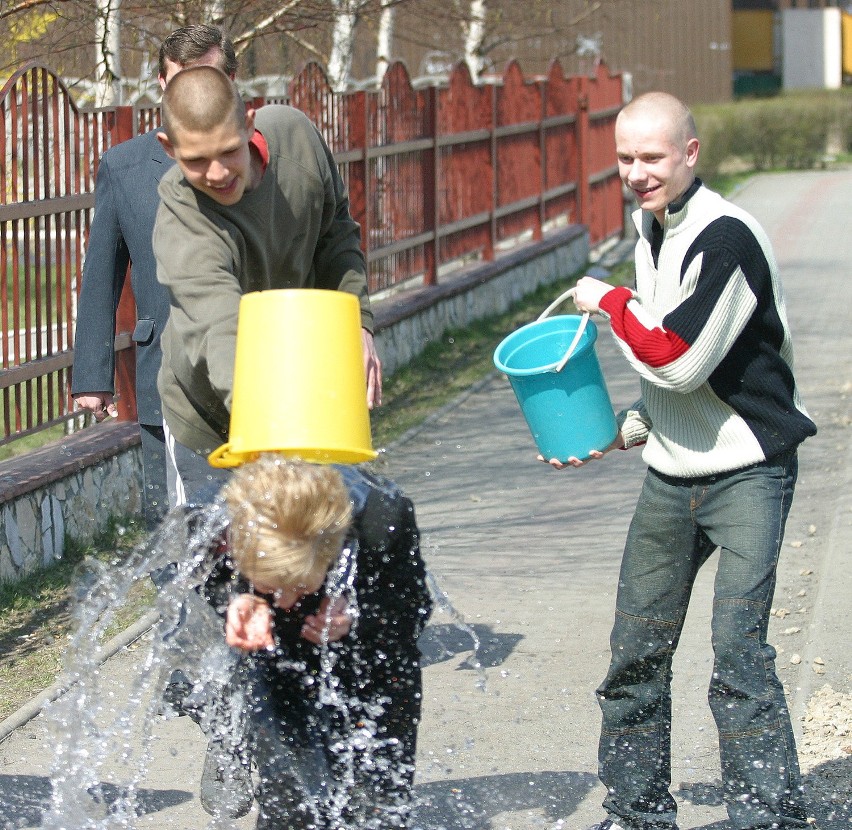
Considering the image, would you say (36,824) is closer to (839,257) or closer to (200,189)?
(200,189)

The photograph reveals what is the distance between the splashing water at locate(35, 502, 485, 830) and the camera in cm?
309

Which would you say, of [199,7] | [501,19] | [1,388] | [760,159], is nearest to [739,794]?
[1,388]

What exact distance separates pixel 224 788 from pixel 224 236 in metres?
1.56

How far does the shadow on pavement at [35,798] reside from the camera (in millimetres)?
3895

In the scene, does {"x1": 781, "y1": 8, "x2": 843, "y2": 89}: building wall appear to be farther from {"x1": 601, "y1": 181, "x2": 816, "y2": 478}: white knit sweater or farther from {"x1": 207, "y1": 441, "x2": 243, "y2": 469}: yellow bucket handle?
{"x1": 207, "y1": 441, "x2": 243, "y2": 469}: yellow bucket handle

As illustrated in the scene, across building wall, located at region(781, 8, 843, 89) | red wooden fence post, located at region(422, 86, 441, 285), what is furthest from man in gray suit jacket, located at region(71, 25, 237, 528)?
building wall, located at region(781, 8, 843, 89)

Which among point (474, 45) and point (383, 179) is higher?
point (474, 45)

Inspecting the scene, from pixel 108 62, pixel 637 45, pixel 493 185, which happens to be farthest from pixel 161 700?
pixel 637 45

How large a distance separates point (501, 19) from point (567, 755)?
509 inches

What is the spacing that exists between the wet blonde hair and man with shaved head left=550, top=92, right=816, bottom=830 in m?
1.04

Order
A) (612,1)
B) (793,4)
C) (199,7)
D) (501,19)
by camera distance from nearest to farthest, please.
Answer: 1. (199,7)
2. (501,19)
3. (612,1)
4. (793,4)

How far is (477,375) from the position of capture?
1074 centimetres

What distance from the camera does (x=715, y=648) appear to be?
3455mm

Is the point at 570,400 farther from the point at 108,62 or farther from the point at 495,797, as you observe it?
the point at 108,62
